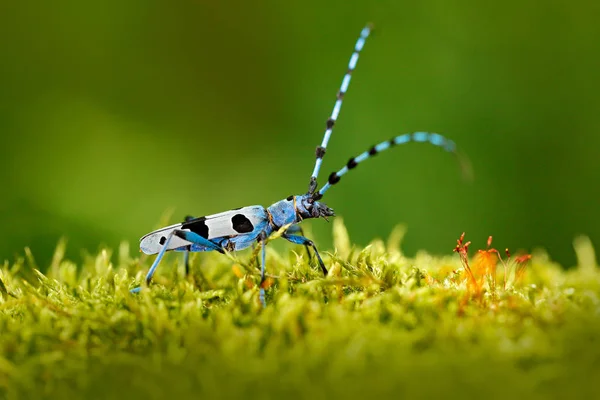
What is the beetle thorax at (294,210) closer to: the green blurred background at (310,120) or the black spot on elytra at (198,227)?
the black spot on elytra at (198,227)

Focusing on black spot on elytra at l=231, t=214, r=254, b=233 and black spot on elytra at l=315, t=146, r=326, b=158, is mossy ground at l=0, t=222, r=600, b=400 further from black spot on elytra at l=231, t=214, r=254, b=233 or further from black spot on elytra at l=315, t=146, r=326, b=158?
black spot on elytra at l=315, t=146, r=326, b=158

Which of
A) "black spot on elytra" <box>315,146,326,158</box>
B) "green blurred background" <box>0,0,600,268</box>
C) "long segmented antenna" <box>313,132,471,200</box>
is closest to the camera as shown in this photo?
"long segmented antenna" <box>313,132,471,200</box>

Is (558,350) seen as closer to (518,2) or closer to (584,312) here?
(584,312)

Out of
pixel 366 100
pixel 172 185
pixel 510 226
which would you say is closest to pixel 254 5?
pixel 366 100

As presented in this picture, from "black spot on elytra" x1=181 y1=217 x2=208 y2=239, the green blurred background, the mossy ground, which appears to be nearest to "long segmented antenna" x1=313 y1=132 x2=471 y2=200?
the mossy ground

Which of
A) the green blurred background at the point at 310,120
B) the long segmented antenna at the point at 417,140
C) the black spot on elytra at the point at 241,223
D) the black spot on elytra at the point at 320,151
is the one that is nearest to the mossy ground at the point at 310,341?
the long segmented antenna at the point at 417,140

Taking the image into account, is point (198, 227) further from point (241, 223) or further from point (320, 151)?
point (320, 151)
